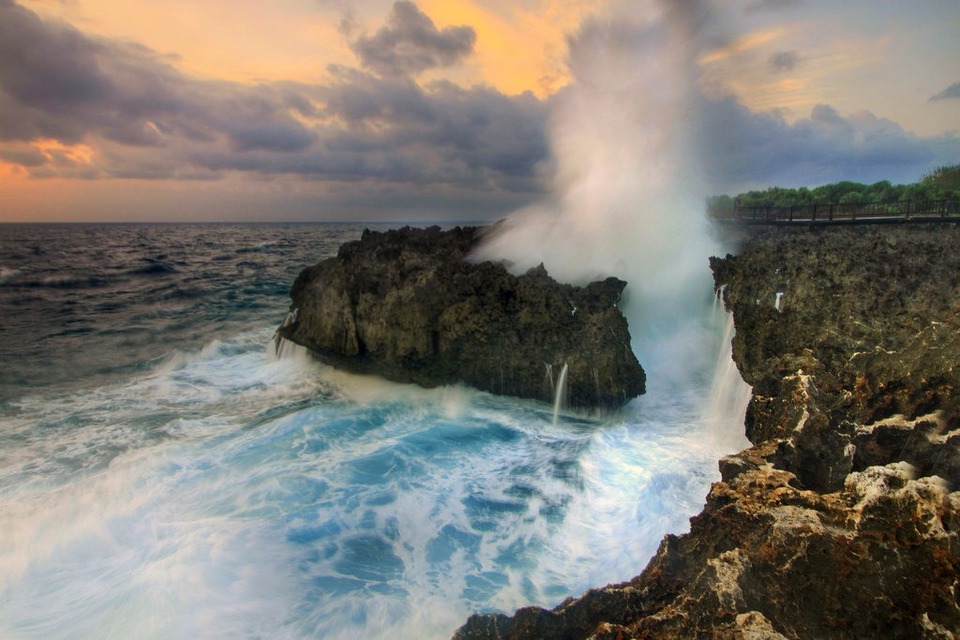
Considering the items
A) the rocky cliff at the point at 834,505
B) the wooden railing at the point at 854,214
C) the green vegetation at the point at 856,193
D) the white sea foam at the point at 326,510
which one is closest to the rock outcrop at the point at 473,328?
the white sea foam at the point at 326,510

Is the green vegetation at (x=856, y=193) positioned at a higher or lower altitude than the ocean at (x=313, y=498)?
higher

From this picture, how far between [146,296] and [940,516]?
31.8 m

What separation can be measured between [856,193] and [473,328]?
173ft

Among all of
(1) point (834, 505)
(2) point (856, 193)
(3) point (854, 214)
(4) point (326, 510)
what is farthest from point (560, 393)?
(2) point (856, 193)

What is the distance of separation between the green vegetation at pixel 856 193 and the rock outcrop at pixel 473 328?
771 inches

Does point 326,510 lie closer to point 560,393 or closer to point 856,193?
point 560,393

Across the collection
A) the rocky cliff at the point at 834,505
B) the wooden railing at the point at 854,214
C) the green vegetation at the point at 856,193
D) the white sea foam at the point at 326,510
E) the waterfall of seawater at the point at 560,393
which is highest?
the green vegetation at the point at 856,193

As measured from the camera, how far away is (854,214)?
17.4 m

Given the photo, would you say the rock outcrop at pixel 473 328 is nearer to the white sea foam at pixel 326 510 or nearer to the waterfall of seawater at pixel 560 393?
the waterfall of seawater at pixel 560 393

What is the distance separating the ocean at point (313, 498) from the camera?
218 inches

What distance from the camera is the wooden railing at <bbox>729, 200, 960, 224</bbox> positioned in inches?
615

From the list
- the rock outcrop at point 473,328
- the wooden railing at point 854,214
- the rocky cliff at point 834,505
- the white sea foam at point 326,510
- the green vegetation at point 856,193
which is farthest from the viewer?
the green vegetation at point 856,193

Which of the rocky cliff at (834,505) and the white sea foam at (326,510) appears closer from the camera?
the rocky cliff at (834,505)

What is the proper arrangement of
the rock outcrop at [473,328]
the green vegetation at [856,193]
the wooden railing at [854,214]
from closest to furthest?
1. the rock outcrop at [473,328]
2. the wooden railing at [854,214]
3. the green vegetation at [856,193]
